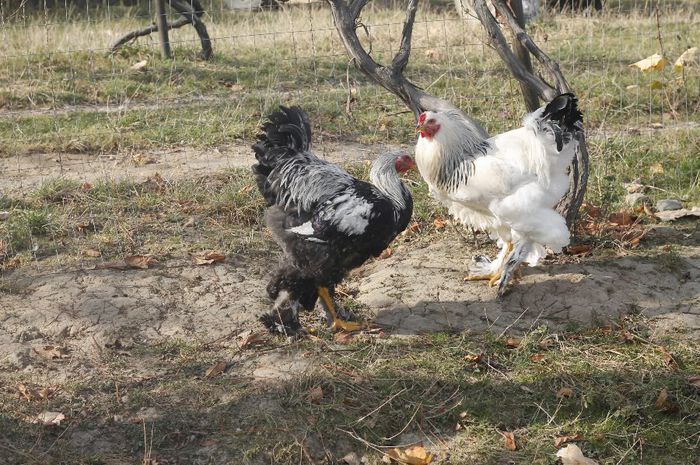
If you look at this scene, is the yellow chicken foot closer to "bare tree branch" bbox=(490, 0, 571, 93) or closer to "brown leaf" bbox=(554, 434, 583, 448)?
"bare tree branch" bbox=(490, 0, 571, 93)

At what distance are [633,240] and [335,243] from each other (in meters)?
2.63

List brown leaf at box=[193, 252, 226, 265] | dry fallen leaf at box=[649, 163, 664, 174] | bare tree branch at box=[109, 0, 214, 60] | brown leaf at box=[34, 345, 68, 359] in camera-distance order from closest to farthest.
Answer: brown leaf at box=[34, 345, 68, 359], brown leaf at box=[193, 252, 226, 265], dry fallen leaf at box=[649, 163, 664, 174], bare tree branch at box=[109, 0, 214, 60]

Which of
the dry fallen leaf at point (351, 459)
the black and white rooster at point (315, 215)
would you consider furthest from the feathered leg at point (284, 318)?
the dry fallen leaf at point (351, 459)

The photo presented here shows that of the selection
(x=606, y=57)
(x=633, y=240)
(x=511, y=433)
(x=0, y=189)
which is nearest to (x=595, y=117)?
(x=606, y=57)

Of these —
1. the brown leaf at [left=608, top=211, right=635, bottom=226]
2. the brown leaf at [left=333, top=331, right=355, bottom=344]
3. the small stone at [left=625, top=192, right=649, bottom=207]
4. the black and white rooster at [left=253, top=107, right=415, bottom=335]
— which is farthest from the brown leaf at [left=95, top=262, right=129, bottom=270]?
the small stone at [left=625, top=192, right=649, bottom=207]

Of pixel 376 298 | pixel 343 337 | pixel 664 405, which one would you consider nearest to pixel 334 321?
pixel 343 337

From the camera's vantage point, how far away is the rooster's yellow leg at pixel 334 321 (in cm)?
545

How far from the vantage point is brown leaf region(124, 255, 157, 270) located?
6.16 metres

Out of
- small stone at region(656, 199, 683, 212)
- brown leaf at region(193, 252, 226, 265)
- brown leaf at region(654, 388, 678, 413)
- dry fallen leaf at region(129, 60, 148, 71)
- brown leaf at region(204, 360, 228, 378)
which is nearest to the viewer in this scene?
brown leaf at region(654, 388, 678, 413)

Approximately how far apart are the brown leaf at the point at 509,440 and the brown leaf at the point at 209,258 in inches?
107

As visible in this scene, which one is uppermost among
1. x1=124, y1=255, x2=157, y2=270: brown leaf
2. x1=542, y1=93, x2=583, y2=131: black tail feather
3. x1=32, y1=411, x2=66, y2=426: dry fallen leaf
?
x1=542, y1=93, x2=583, y2=131: black tail feather

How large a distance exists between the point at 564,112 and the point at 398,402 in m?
2.30

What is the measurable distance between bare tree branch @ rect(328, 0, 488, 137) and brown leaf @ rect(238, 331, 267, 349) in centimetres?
219

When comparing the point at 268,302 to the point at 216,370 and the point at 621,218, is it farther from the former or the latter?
the point at 621,218
